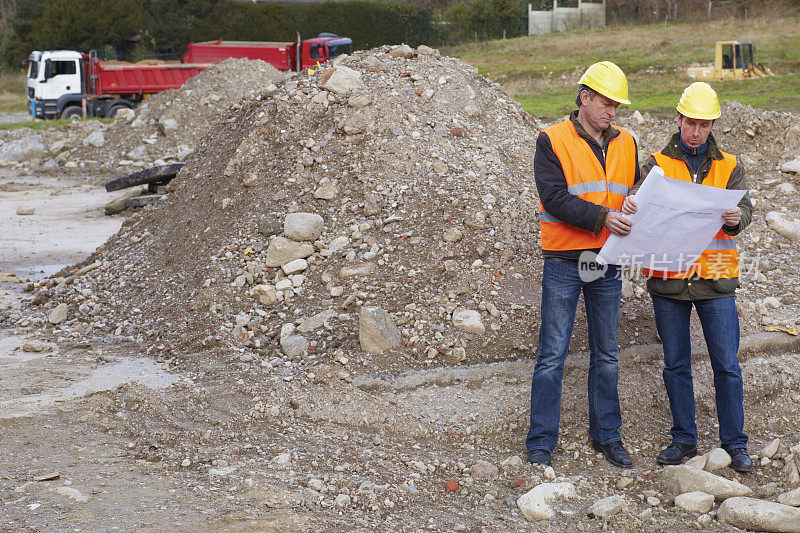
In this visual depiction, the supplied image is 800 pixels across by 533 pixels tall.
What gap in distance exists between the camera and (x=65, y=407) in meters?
5.13

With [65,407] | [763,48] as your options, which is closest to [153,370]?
[65,407]

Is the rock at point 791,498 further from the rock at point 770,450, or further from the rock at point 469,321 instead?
the rock at point 469,321

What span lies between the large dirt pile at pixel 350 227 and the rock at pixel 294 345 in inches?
1.2

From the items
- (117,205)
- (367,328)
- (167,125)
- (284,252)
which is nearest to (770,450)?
(367,328)

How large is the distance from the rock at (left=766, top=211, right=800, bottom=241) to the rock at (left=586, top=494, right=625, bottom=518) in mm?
4722

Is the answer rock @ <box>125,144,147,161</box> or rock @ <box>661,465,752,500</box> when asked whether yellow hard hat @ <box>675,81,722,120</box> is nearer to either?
rock @ <box>661,465,752,500</box>

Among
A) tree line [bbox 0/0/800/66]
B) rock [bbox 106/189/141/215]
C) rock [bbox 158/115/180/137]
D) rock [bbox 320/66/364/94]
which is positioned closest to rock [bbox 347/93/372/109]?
rock [bbox 320/66/364/94]

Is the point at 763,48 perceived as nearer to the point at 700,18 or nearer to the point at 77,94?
the point at 700,18

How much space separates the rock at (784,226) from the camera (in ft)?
24.6

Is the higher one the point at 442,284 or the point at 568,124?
the point at 568,124

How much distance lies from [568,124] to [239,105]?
17.4 feet

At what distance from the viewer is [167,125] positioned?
19.0m

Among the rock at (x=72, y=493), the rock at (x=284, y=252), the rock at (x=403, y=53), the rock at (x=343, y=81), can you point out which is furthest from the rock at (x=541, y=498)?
the rock at (x=403, y=53)

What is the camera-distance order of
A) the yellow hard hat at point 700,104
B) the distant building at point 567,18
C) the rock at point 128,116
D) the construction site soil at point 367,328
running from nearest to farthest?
the yellow hard hat at point 700,104
the construction site soil at point 367,328
the rock at point 128,116
the distant building at point 567,18
